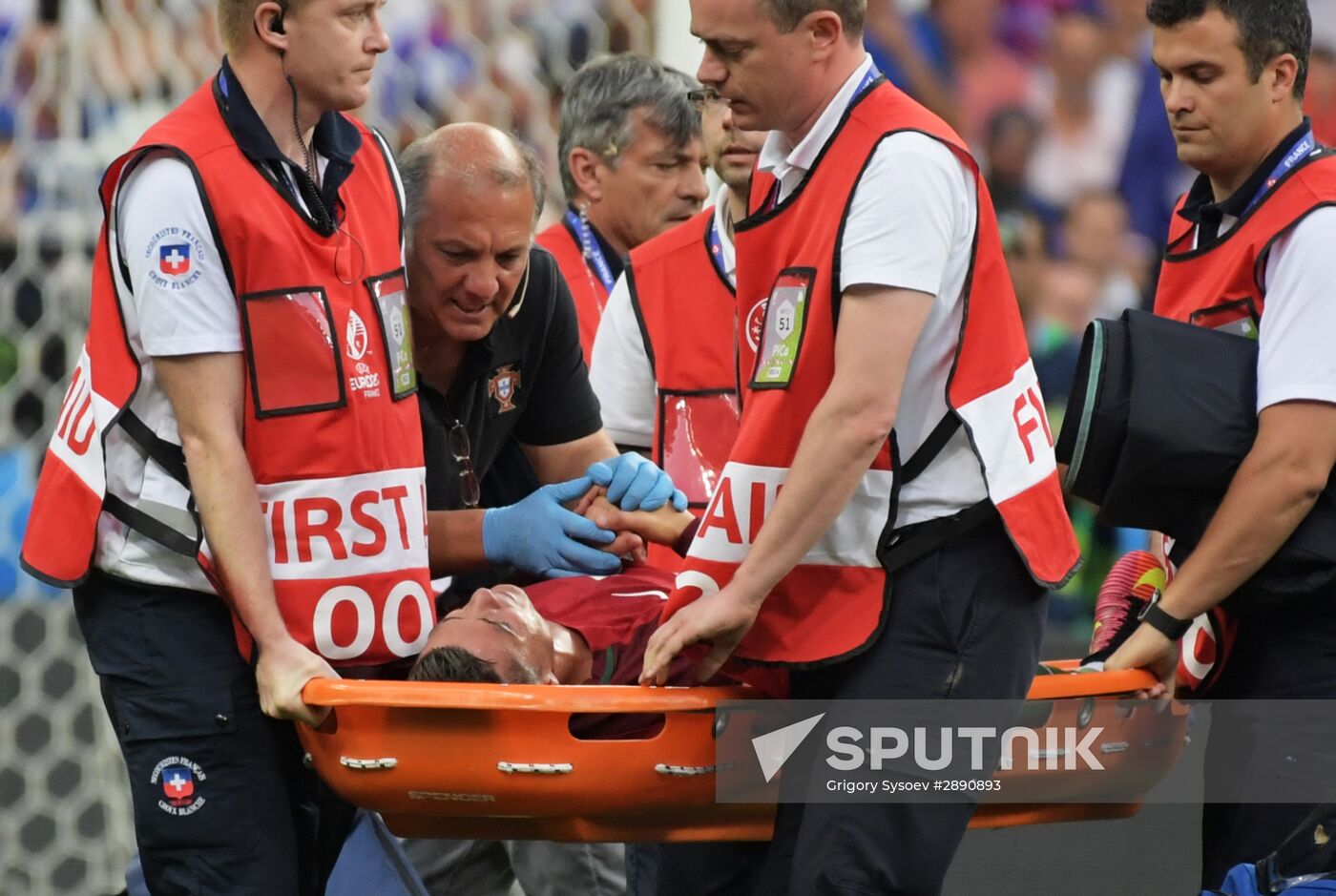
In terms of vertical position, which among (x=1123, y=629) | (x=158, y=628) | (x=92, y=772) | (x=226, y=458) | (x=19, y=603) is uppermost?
(x=226, y=458)

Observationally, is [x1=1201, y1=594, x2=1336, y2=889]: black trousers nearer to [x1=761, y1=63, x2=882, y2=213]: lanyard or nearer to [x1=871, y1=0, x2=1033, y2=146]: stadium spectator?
[x1=761, y1=63, x2=882, y2=213]: lanyard

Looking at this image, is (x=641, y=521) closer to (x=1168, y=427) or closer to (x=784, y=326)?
(x=784, y=326)

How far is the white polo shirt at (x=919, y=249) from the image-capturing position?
153 cm

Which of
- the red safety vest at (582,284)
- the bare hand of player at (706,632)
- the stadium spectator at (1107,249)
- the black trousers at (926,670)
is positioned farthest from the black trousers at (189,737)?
the stadium spectator at (1107,249)

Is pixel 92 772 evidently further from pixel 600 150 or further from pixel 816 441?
pixel 816 441

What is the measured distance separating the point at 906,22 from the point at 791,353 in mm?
2991

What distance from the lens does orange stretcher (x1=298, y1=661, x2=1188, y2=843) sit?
5.48 feet

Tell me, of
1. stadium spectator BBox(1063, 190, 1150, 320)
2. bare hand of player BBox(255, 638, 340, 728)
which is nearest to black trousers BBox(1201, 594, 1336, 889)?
bare hand of player BBox(255, 638, 340, 728)

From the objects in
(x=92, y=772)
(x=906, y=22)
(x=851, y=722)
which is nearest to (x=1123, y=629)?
(x=851, y=722)

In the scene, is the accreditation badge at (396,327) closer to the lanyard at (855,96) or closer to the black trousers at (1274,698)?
the lanyard at (855,96)

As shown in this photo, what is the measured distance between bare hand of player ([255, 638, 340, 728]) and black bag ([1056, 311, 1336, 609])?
83 centimetres

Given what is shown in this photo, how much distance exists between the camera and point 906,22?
4391 millimetres

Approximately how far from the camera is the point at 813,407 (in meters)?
1.62

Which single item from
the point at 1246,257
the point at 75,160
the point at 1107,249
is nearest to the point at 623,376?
the point at 1246,257
